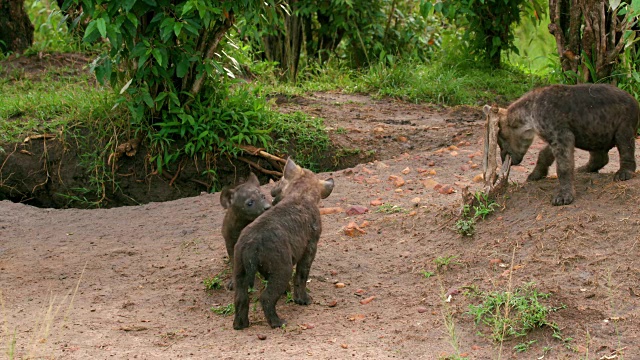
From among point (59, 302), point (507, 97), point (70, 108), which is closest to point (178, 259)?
point (59, 302)

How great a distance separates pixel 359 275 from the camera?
6.31 metres

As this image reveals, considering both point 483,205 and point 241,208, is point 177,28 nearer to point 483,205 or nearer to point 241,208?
point 241,208

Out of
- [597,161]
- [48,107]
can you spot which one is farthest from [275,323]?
[48,107]

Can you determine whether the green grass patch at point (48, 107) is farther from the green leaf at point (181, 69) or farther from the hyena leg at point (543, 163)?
the hyena leg at point (543, 163)

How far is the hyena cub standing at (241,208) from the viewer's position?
6164mm

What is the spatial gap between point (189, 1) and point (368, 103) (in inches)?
155

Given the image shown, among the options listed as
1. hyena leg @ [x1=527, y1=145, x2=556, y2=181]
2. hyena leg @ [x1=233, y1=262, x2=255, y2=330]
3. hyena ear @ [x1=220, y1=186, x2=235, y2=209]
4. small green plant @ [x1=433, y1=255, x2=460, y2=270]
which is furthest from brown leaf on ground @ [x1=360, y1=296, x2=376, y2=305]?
hyena leg @ [x1=527, y1=145, x2=556, y2=181]

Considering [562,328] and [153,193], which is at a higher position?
[562,328]

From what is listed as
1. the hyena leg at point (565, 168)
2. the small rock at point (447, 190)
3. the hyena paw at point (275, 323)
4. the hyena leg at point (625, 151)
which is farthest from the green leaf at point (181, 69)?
the hyena leg at point (625, 151)

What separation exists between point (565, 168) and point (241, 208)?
242 cm

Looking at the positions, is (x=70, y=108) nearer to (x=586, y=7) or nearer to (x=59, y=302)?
(x=59, y=302)

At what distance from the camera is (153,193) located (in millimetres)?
8758

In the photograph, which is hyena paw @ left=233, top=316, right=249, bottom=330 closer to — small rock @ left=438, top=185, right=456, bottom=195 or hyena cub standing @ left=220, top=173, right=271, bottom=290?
hyena cub standing @ left=220, top=173, right=271, bottom=290

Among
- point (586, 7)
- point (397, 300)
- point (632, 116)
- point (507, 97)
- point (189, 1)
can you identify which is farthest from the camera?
point (507, 97)
